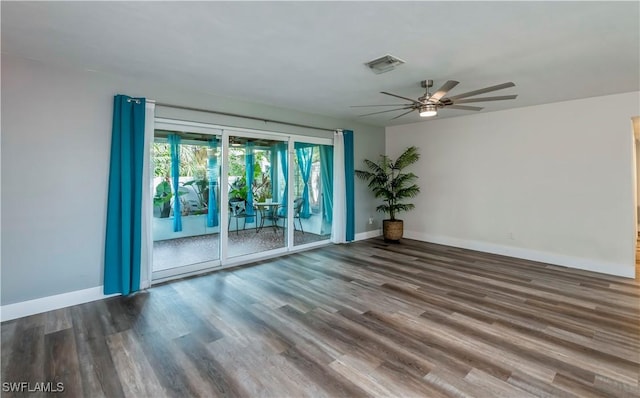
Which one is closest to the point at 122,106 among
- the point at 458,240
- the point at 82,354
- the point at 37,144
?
the point at 37,144

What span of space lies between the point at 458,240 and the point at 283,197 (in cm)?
367

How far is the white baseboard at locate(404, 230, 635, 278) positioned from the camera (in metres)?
4.27

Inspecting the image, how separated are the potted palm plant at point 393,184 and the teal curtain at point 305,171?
46.4 inches

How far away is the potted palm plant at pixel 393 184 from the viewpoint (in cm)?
627

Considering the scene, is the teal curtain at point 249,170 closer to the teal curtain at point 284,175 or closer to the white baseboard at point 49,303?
the teal curtain at point 284,175

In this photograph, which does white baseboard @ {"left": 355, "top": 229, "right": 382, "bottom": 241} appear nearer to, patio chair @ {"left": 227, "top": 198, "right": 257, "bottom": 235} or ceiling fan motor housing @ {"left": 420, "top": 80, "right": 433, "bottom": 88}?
patio chair @ {"left": 227, "top": 198, "right": 257, "bottom": 235}

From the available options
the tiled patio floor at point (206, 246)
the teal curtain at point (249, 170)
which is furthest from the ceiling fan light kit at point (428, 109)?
the tiled patio floor at point (206, 246)

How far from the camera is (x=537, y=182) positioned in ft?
16.3

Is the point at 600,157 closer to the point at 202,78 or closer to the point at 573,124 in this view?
the point at 573,124

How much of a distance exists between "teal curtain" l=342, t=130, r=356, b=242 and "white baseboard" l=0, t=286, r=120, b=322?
13.6 ft

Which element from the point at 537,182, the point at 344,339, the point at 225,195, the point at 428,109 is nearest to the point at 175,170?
the point at 225,195

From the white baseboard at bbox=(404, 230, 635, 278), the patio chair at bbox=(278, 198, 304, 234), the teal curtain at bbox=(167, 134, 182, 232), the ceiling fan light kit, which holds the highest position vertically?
the ceiling fan light kit

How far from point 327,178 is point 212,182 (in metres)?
2.51

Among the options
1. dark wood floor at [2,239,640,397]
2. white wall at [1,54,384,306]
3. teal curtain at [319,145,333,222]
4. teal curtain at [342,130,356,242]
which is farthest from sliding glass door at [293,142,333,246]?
white wall at [1,54,384,306]
